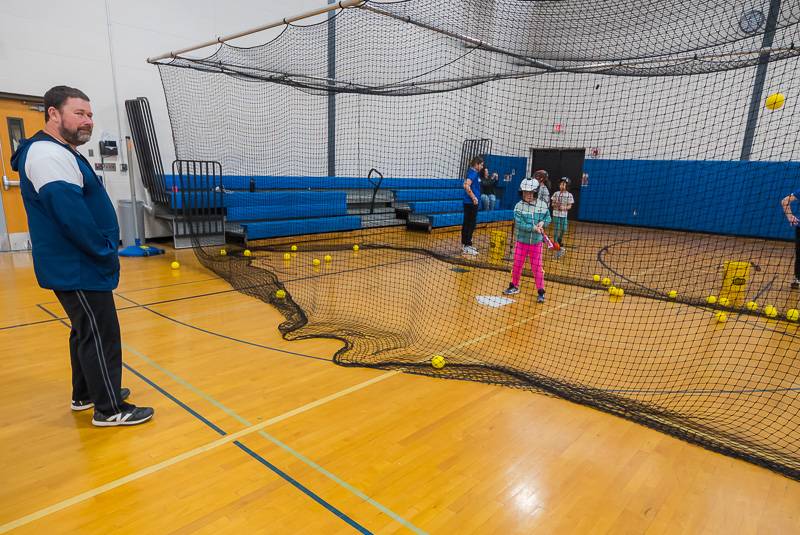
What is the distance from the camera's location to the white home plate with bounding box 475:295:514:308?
5074mm

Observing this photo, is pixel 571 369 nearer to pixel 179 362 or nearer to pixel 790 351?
pixel 790 351

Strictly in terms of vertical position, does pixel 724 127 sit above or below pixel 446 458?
above

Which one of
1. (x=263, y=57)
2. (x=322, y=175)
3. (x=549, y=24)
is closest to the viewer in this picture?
(x=549, y=24)

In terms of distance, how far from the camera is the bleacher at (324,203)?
8.19 meters

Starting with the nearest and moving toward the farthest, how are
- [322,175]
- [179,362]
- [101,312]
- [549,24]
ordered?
[101,312], [179,362], [549,24], [322,175]

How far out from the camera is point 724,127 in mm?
10930

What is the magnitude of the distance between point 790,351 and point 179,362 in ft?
16.8

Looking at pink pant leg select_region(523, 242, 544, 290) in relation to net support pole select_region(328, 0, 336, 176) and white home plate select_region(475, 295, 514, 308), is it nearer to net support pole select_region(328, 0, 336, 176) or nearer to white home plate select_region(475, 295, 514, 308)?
white home plate select_region(475, 295, 514, 308)

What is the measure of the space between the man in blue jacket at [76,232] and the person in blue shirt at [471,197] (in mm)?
5754

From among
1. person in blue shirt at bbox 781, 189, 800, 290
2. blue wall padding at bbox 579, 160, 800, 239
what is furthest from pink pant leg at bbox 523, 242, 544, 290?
blue wall padding at bbox 579, 160, 800, 239

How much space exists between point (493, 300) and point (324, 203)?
5.26m

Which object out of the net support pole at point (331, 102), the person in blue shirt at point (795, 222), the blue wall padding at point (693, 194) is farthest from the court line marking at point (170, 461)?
the blue wall padding at point (693, 194)

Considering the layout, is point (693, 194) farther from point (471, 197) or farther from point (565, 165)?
point (471, 197)

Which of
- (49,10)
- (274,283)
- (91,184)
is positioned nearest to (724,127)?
(274,283)
